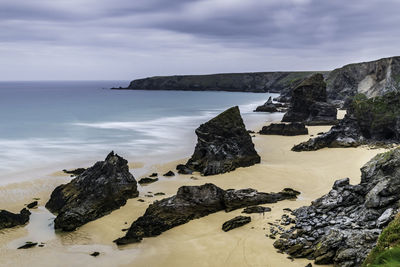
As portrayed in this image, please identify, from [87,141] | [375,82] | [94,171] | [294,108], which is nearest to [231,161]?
[94,171]

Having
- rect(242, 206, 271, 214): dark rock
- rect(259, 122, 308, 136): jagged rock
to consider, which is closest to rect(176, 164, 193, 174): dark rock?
rect(242, 206, 271, 214): dark rock

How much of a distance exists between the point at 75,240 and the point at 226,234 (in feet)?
21.1

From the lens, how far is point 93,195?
1870 cm

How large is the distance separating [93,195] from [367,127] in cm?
2656

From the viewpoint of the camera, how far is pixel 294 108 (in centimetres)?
5650

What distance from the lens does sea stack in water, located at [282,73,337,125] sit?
171 feet

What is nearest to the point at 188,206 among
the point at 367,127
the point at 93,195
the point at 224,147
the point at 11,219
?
the point at 93,195

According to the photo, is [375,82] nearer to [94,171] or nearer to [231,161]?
[231,161]

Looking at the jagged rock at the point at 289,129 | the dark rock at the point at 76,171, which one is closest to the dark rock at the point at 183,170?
the dark rock at the point at 76,171

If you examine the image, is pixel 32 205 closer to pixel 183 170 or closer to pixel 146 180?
pixel 146 180

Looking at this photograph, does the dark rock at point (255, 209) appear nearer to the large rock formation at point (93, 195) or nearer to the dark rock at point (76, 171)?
the large rock formation at point (93, 195)

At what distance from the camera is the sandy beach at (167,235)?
13.6 meters

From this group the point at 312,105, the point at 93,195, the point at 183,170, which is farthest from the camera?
the point at 312,105

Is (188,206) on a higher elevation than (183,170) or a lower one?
higher
